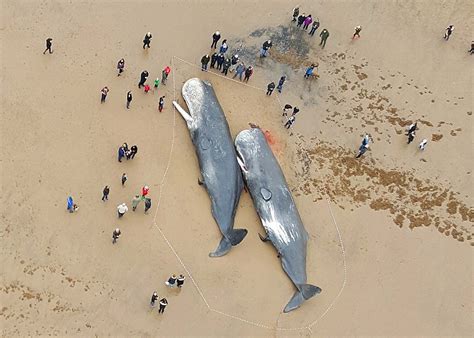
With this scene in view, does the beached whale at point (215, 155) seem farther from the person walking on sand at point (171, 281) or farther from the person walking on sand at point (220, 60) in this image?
the person walking on sand at point (171, 281)

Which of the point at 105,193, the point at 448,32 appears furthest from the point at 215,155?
the point at 448,32

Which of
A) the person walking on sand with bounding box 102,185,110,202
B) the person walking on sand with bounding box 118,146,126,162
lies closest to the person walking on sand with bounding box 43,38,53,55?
the person walking on sand with bounding box 118,146,126,162

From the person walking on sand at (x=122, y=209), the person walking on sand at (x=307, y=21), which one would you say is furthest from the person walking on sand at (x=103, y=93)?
the person walking on sand at (x=307, y=21)

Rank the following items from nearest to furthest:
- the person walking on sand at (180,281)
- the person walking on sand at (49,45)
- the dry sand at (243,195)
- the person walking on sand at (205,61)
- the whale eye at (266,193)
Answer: the person walking on sand at (180,281) < the dry sand at (243,195) < the whale eye at (266,193) < the person walking on sand at (49,45) < the person walking on sand at (205,61)

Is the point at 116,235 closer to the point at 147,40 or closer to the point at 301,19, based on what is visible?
the point at 147,40

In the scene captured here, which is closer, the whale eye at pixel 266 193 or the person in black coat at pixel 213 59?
the whale eye at pixel 266 193

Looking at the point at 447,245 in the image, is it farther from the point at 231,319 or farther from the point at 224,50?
the point at 224,50

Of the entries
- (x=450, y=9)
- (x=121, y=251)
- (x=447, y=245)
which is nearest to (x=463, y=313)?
(x=447, y=245)
